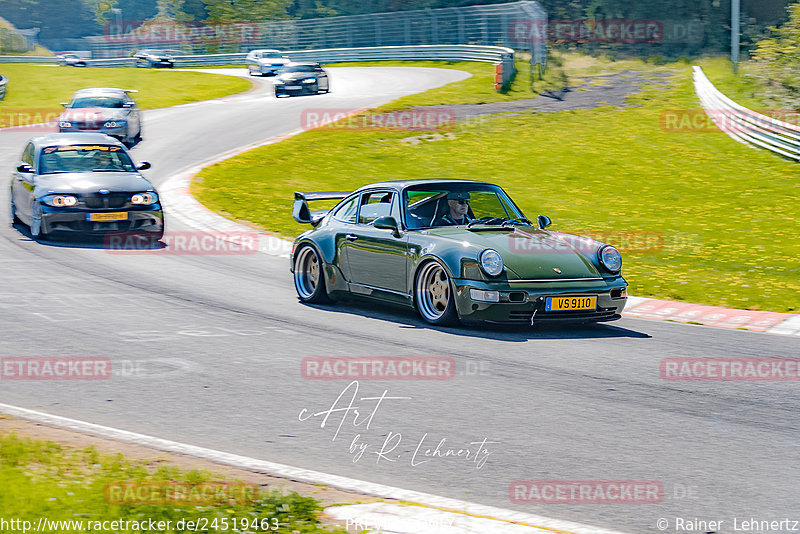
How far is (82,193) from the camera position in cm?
1533

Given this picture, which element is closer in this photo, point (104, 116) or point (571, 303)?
point (571, 303)

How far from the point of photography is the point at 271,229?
17656 mm

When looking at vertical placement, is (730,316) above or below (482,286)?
below

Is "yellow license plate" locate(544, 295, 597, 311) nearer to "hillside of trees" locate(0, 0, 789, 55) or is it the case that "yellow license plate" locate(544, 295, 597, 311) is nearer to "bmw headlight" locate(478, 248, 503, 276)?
"bmw headlight" locate(478, 248, 503, 276)

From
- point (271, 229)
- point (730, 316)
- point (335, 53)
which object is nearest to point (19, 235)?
point (271, 229)

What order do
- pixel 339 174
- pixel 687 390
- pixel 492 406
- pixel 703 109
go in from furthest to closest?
pixel 703 109 → pixel 339 174 → pixel 687 390 → pixel 492 406

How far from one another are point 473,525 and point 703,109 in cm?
2969

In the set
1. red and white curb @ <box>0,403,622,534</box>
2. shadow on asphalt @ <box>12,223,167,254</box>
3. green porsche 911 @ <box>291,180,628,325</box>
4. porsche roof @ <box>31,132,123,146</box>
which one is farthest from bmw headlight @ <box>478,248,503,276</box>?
porsche roof @ <box>31,132,123,146</box>

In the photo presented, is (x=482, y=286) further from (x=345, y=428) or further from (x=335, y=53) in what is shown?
(x=335, y=53)

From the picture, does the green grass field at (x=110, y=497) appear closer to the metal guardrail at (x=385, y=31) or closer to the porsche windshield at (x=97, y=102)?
the porsche windshield at (x=97, y=102)

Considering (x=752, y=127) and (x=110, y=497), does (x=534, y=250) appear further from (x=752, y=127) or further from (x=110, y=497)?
(x=752, y=127)

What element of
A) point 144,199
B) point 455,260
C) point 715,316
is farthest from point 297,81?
point 455,260

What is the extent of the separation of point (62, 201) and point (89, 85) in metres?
34.1

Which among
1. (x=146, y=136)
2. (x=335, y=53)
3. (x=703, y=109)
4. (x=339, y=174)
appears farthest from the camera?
(x=335, y=53)
